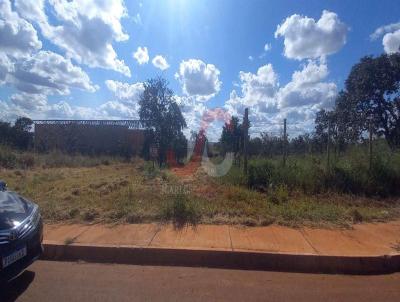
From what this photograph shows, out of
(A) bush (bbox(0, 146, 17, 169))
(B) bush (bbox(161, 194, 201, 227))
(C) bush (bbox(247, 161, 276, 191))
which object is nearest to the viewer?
(B) bush (bbox(161, 194, 201, 227))

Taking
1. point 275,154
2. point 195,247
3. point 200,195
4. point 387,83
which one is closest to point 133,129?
point 387,83

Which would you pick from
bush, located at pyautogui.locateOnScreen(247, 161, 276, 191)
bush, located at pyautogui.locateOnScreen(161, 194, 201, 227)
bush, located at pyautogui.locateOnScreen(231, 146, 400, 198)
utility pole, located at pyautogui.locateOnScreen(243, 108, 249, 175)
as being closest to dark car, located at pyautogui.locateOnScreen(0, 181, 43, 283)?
bush, located at pyautogui.locateOnScreen(161, 194, 201, 227)

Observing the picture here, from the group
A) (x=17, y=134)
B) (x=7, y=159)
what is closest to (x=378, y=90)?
(x=7, y=159)

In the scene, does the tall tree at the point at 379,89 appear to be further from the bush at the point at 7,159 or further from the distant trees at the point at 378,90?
the bush at the point at 7,159

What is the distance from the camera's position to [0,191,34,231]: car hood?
154 inches

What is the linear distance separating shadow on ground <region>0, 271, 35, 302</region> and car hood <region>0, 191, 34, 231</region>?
644 millimetres

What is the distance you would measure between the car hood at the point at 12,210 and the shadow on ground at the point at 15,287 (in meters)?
0.64

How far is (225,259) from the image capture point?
5.01m

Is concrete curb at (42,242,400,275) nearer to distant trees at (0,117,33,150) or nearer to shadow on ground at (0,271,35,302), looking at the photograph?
shadow on ground at (0,271,35,302)

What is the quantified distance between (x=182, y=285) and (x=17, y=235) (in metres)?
1.91

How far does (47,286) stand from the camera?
420 centimetres

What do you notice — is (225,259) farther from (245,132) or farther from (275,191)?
(245,132)

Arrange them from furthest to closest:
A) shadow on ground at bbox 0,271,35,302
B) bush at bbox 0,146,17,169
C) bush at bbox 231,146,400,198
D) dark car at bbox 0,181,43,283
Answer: bush at bbox 0,146,17,169 → bush at bbox 231,146,400,198 → shadow on ground at bbox 0,271,35,302 → dark car at bbox 0,181,43,283

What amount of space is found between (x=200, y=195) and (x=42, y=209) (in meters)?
3.54
